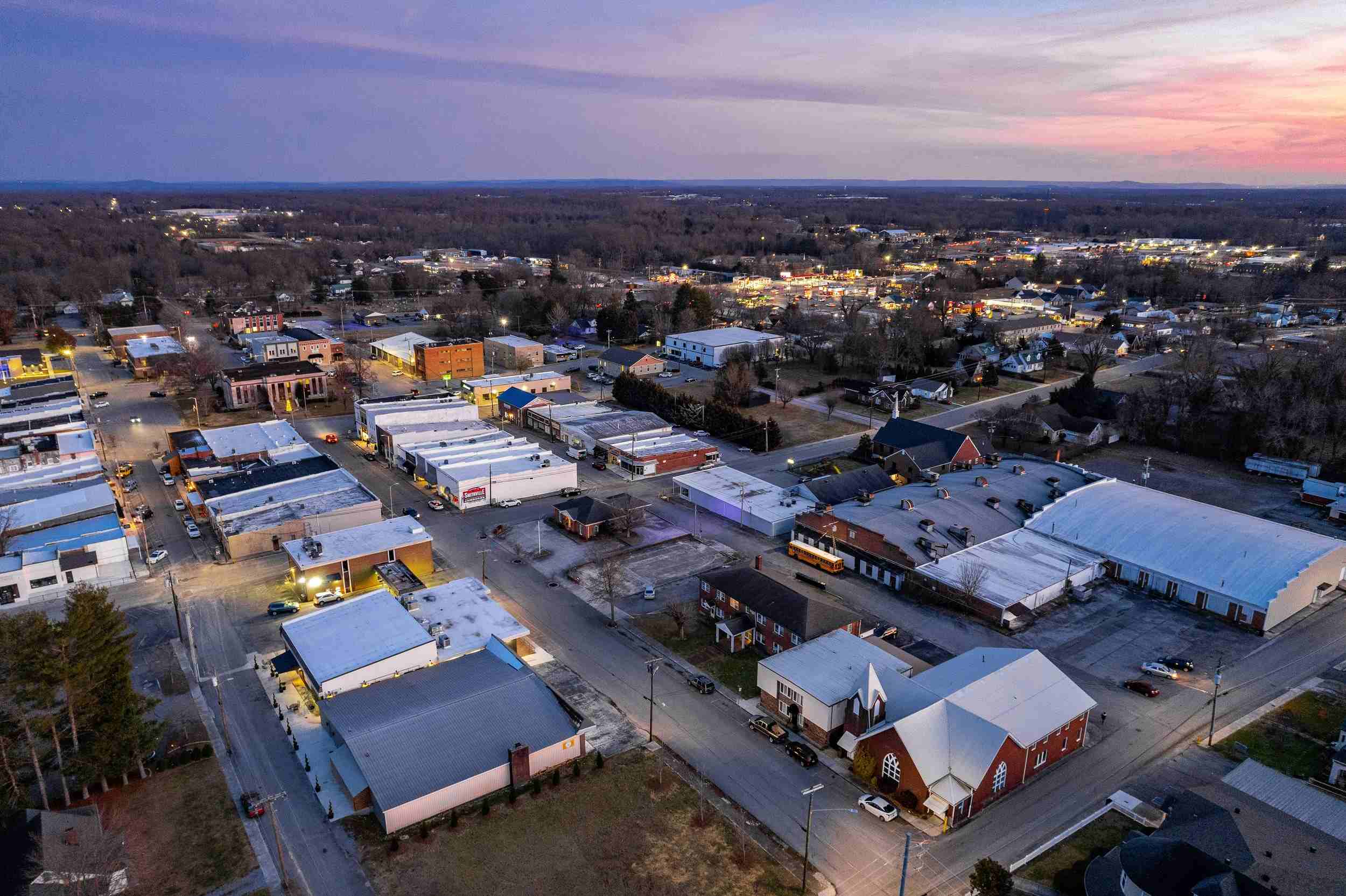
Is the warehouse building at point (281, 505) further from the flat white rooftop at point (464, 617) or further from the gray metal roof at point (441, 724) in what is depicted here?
the gray metal roof at point (441, 724)

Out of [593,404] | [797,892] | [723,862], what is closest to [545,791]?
[723,862]

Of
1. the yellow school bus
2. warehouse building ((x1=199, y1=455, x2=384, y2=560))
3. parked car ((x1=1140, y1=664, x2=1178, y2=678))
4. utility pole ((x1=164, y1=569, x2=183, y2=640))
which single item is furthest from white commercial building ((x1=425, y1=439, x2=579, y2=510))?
parked car ((x1=1140, y1=664, x2=1178, y2=678))

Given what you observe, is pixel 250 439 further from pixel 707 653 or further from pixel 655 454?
pixel 707 653

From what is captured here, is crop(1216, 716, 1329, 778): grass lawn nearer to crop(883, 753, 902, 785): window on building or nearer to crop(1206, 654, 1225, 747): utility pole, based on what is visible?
crop(1206, 654, 1225, 747): utility pole

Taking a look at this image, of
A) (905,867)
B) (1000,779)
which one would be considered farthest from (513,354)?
(905,867)

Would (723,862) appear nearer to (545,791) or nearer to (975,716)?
(545,791)
